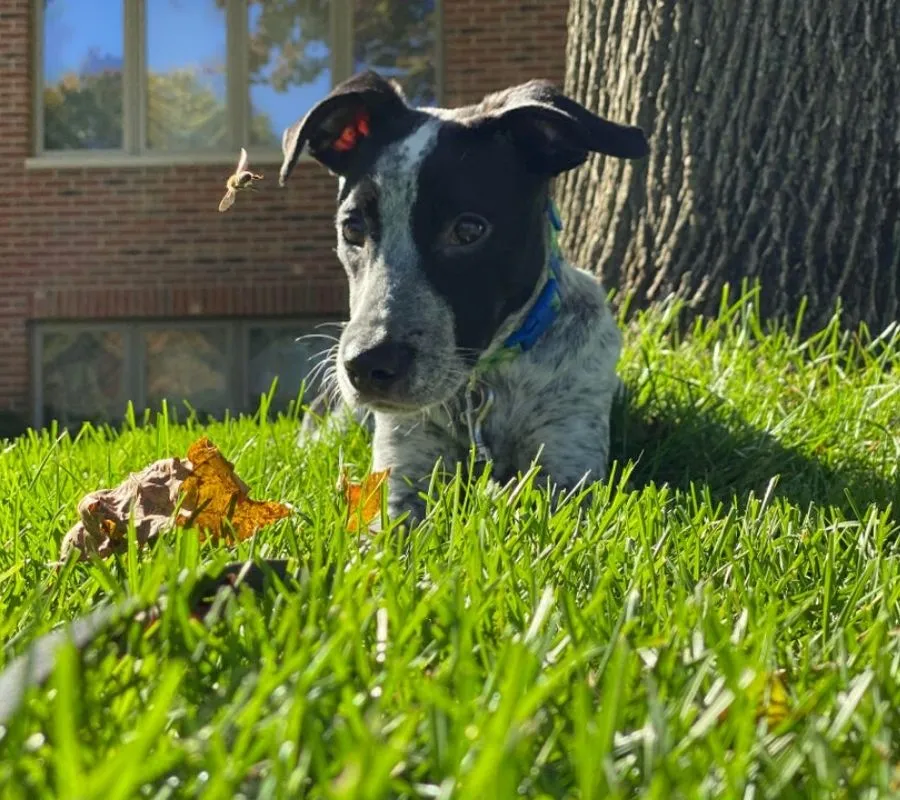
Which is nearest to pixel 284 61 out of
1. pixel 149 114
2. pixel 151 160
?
pixel 149 114

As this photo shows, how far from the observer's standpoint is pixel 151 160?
36.9 ft

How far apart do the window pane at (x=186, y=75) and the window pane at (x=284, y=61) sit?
0.31 meters

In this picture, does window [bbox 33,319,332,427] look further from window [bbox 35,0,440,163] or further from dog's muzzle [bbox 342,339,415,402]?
dog's muzzle [bbox 342,339,415,402]

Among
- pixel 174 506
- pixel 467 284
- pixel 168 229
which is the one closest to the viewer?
pixel 174 506

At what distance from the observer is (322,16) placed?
1152 centimetres

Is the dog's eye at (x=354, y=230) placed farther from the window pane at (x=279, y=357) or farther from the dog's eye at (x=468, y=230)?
the window pane at (x=279, y=357)

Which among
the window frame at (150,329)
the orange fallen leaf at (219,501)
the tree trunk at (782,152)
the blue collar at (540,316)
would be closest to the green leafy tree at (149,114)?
the window frame at (150,329)

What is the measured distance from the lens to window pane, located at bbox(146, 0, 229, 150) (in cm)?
1165

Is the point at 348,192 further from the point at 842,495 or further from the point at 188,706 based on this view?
the point at 188,706

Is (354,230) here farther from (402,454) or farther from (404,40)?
(404,40)

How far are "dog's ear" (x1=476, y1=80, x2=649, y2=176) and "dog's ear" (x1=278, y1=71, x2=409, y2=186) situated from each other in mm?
274

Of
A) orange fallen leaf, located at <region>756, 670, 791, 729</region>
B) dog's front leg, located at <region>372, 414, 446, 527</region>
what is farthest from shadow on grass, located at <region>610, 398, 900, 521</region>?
orange fallen leaf, located at <region>756, 670, 791, 729</region>

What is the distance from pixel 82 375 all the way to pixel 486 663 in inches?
416

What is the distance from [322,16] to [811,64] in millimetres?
7690
